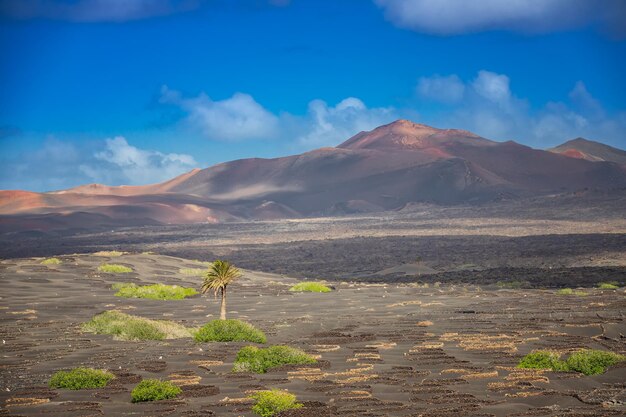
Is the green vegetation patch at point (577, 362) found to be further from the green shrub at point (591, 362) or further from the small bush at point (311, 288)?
the small bush at point (311, 288)

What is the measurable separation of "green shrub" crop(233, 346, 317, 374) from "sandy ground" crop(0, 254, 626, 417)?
1.13 ft

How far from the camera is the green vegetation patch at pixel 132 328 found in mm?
23125

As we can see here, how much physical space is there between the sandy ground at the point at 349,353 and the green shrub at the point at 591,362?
0.28 metres

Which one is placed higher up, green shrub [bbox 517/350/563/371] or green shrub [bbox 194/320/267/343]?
green shrub [bbox 194/320/267/343]

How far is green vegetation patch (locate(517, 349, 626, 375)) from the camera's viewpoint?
53.9ft

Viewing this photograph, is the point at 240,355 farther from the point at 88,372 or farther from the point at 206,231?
the point at 206,231

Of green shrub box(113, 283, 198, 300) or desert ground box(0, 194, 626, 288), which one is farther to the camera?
desert ground box(0, 194, 626, 288)

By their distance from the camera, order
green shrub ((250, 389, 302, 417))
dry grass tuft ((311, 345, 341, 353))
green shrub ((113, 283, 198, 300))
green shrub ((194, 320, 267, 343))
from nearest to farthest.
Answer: green shrub ((250, 389, 302, 417)) < dry grass tuft ((311, 345, 341, 353)) < green shrub ((194, 320, 267, 343)) < green shrub ((113, 283, 198, 300))

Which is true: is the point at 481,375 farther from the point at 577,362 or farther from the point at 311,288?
the point at 311,288

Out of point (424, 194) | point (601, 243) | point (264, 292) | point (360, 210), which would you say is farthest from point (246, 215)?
point (264, 292)

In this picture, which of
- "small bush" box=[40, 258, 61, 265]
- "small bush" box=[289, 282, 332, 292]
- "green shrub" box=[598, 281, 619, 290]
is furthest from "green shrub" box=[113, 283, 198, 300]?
"green shrub" box=[598, 281, 619, 290]

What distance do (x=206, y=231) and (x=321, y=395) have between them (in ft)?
394

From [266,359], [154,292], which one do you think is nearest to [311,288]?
[154,292]

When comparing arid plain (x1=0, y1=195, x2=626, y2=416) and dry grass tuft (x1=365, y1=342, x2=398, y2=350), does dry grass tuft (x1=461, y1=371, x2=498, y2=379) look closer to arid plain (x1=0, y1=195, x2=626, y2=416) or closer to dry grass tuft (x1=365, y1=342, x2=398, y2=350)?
arid plain (x1=0, y1=195, x2=626, y2=416)
